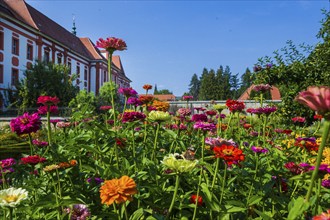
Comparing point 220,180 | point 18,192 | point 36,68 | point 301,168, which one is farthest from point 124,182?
point 36,68

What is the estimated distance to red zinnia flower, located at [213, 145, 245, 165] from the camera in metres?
1.35

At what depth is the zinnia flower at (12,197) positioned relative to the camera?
3.94ft

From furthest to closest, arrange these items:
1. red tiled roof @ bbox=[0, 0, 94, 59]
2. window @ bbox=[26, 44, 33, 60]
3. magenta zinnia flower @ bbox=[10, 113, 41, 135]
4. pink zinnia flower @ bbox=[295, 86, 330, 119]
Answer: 1. red tiled roof @ bbox=[0, 0, 94, 59]
2. window @ bbox=[26, 44, 33, 60]
3. magenta zinnia flower @ bbox=[10, 113, 41, 135]
4. pink zinnia flower @ bbox=[295, 86, 330, 119]

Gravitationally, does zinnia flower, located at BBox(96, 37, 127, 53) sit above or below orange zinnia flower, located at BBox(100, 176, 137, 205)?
above

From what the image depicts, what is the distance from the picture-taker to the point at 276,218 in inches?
63.9

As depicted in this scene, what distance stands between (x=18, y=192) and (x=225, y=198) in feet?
3.19

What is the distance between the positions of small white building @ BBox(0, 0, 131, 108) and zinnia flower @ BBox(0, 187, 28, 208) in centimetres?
2033

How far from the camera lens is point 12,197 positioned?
1.27 metres

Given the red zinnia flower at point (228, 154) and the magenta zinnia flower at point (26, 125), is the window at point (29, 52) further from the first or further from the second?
the red zinnia flower at point (228, 154)

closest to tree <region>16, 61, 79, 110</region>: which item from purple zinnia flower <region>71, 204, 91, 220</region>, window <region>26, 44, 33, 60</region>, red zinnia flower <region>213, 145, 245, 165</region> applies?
window <region>26, 44, 33, 60</region>

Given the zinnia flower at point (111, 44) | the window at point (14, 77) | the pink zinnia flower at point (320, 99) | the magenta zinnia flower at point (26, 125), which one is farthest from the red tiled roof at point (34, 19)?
the pink zinnia flower at point (320, 99)

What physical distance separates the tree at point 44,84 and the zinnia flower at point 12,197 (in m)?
18.6

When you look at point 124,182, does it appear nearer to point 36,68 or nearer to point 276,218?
point 276,218

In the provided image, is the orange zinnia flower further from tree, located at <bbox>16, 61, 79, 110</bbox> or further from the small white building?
the small white building
